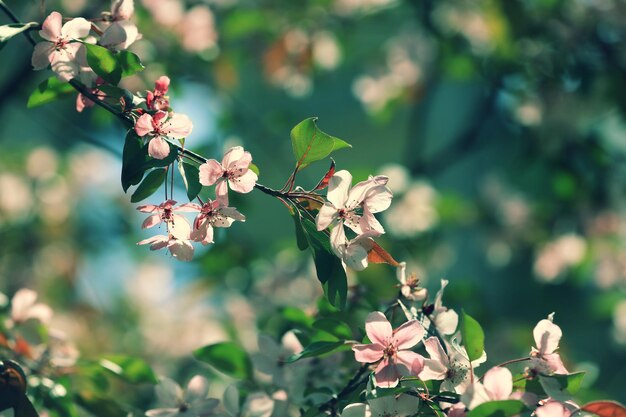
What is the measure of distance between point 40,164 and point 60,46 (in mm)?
1988

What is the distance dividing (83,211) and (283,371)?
2156 mm

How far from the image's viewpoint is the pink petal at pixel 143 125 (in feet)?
2.23

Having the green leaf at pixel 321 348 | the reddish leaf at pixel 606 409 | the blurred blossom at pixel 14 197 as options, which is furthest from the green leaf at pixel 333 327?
the blurred blossom at pixel 14 197

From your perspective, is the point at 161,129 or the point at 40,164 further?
the point at 40,164

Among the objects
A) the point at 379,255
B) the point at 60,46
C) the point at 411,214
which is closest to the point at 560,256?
the point at 411,214

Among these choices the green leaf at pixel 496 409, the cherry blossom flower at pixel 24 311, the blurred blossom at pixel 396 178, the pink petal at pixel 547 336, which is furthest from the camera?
the blurred blossom at pixel 396 178

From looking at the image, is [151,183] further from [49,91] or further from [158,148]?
[49,91]

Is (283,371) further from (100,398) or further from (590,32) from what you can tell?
(590,32)

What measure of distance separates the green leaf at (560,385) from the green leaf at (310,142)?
0.31m

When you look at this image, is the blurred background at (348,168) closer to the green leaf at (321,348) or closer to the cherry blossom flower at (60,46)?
the green leaf at (321,348)

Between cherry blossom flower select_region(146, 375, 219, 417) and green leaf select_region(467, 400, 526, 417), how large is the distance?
347 millimetres

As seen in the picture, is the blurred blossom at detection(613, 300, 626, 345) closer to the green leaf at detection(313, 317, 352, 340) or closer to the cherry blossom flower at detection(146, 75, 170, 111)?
the green leaf at detection(313, 317, 352, 340)

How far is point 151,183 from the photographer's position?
71 centimetres

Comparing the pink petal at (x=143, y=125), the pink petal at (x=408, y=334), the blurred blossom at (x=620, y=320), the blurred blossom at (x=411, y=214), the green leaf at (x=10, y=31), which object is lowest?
the pink petal at (x=408, y=334)
